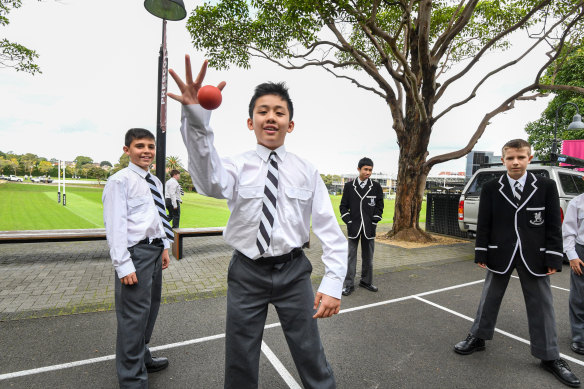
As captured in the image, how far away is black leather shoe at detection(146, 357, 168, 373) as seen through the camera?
2871 mm

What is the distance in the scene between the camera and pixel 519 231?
3023 millimetres

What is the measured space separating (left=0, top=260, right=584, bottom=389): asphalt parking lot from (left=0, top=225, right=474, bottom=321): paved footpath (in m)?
0.40

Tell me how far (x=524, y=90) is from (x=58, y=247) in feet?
47.0

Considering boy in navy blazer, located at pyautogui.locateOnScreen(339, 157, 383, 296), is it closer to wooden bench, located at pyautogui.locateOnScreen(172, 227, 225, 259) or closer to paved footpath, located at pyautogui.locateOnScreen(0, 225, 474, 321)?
paved footpath, located at pyautogui.locateOnScreen(0, 225, 474, 321)

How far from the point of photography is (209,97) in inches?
53.3

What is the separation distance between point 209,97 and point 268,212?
0.72 m

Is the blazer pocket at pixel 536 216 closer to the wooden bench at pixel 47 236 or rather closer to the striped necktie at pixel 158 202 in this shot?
the striped necktie at pixel 158 202

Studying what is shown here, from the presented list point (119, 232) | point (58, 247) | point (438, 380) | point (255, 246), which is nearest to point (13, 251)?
point (58, 247)

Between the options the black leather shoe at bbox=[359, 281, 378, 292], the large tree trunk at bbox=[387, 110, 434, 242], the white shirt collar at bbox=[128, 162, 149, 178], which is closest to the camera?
the white shirt collar at bbox=[128, 162, 149, 178]

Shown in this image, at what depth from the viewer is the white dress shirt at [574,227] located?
3.50 m

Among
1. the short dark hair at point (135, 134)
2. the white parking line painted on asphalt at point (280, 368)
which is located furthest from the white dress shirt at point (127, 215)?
the white parking line painted on asphalt at point (280, 368)

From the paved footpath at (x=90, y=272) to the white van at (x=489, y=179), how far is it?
98 centimetres

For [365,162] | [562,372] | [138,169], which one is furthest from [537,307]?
[138,169]

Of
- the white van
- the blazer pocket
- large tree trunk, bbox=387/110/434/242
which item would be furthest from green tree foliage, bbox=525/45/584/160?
the blazer pocket
